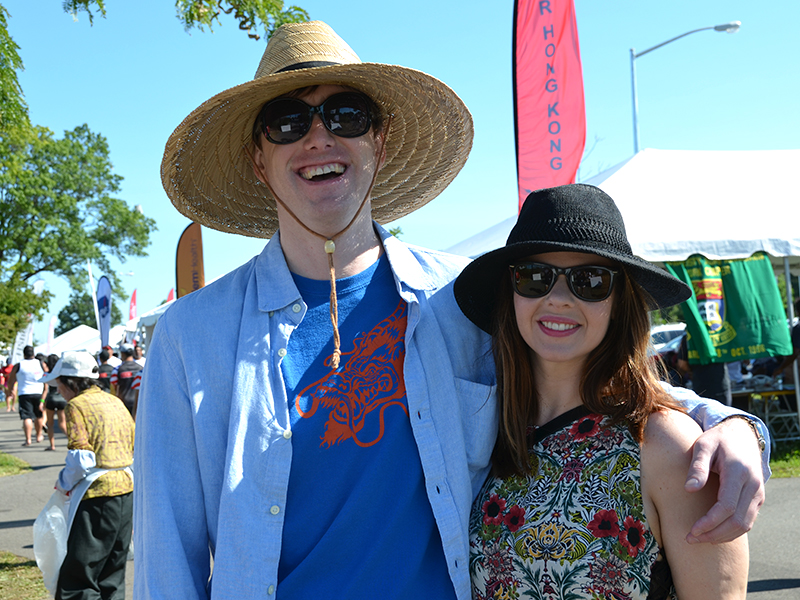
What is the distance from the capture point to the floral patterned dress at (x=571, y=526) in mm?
1691

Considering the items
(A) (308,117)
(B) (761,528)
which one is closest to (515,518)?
(A) (308,117)

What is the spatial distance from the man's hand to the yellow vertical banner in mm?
8924

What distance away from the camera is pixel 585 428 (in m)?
1.90

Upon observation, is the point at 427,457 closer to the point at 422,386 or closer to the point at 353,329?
the point at 422,386

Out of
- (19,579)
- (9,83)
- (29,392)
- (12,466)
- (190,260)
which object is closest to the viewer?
(9,83)

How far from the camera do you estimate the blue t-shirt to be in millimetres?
1758

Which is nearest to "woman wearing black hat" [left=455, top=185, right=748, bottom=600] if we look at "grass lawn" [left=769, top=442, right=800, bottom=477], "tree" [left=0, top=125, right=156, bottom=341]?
"grass lawn" [left=769, top=442, right=800, bottom=477]

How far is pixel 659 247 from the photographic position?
8.89 m

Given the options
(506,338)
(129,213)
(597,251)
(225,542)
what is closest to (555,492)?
(506,338)

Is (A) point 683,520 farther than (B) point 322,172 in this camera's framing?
No

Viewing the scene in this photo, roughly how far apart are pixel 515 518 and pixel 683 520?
43 centimetres

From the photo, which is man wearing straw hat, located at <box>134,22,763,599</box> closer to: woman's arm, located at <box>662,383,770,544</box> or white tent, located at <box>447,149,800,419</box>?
woman's arm, located at <box>662,383,770,544</box>

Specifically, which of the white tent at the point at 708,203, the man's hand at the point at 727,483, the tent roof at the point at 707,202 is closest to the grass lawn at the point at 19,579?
the man's hand at the point at 727,483

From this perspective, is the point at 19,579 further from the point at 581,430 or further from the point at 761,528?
the point at 761,528
